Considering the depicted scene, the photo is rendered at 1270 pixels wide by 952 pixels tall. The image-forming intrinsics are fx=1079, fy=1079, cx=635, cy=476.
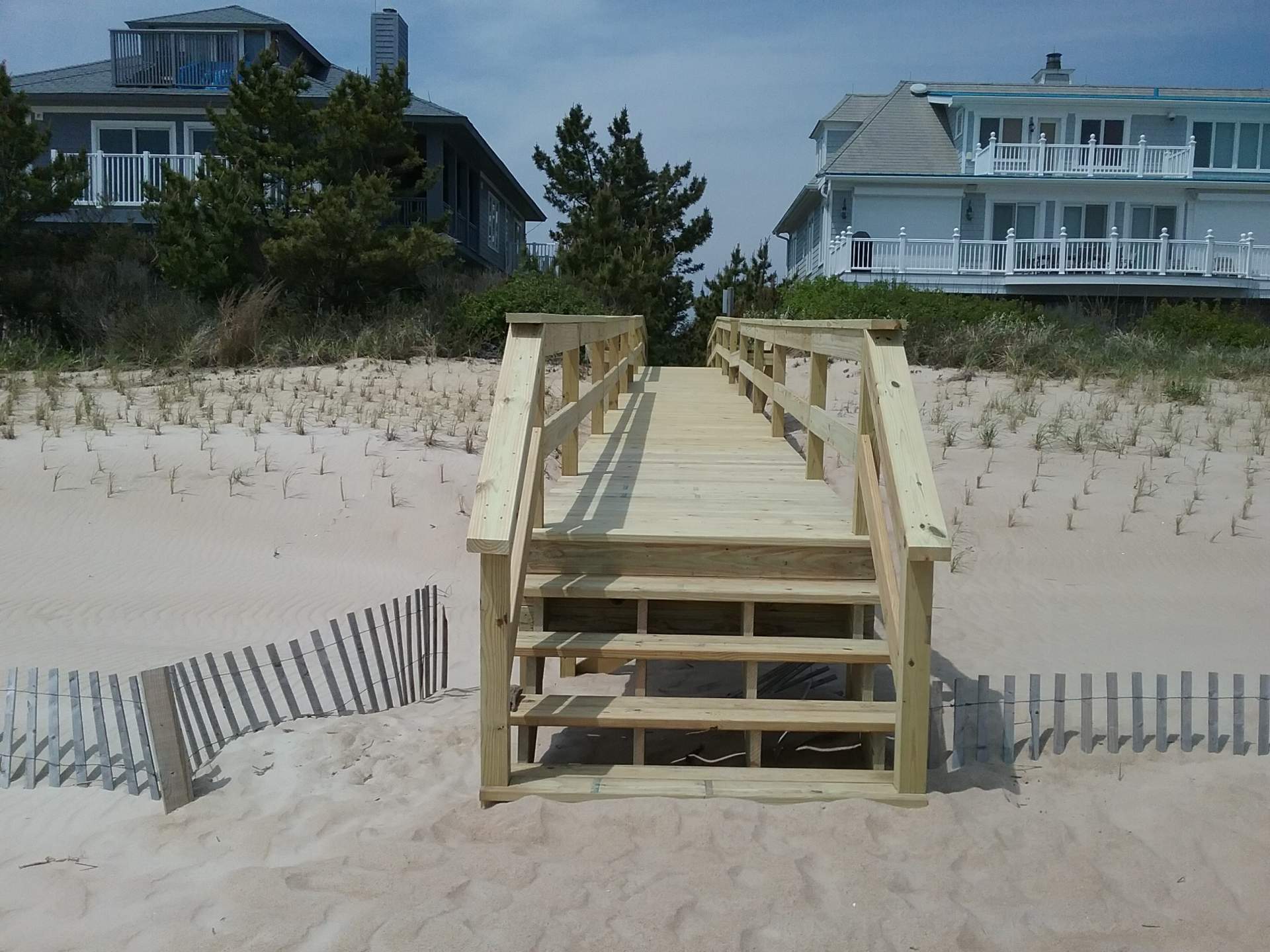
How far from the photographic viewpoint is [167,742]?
13.6 ft

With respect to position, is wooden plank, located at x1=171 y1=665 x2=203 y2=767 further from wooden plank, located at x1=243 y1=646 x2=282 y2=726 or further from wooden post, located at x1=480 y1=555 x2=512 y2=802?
wooden post, located at x1=480 y1=555 x2=512 y2=802

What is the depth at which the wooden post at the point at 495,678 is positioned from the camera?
12.6 ft

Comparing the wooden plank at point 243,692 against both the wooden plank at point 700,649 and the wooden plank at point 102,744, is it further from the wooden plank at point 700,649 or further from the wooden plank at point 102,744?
the wooden plank at point 700,649

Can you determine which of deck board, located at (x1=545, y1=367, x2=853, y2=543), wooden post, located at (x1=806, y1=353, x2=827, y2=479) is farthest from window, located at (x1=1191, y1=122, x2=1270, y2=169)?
wooden post, located at (x1=806, y1=353, x2=827, y2=479)

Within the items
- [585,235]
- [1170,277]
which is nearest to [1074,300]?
[1170,277]

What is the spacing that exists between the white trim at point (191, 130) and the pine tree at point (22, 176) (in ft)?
21.5

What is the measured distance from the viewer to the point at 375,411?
12.5 metres

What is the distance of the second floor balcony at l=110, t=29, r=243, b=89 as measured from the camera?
85.0ft

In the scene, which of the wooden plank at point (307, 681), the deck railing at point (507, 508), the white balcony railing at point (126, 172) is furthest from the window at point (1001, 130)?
the wooden plank at point (307, 681)

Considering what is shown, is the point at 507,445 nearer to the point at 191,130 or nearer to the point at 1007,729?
the point at 1007,729

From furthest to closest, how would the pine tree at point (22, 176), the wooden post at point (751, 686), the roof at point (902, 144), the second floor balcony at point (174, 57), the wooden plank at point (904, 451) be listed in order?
the roof at point (902, 144) < the second floor balcony at point (174, 57) < the pine tree at point (22, 176) < the wooden post at point (751, 686) < the wooden plank at point (904, 451)

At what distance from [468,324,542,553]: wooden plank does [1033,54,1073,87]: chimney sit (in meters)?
32.0

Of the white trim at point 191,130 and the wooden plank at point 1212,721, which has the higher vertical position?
the white trim at point 191,130

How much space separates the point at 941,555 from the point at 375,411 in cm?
976
